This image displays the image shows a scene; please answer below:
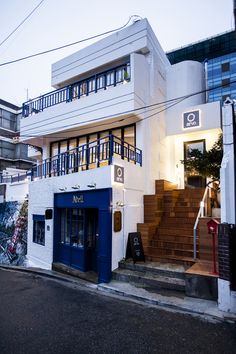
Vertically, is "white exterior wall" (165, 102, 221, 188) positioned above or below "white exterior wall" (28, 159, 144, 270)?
above

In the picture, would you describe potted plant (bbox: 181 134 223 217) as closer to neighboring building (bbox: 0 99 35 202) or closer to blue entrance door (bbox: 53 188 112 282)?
blue entrance door (bbox: 53 188 112 282)

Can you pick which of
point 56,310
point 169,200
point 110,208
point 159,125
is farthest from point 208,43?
point 56,310

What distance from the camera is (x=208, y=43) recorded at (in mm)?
44281

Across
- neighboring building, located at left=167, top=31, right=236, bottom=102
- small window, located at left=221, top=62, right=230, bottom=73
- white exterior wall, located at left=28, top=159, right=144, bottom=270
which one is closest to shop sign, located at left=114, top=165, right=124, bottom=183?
white exterior wall, located at left=28, top=159, right=144, bottom=270

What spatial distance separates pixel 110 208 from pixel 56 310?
10.7 ft

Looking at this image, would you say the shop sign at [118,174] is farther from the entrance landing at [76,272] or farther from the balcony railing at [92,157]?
the entrance landing at [76,272]

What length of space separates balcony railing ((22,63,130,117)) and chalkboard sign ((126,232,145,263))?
6.65 m

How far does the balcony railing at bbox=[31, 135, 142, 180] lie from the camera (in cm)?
934

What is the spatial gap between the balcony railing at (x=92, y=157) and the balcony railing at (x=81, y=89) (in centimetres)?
264

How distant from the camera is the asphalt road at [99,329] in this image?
14.9 feet

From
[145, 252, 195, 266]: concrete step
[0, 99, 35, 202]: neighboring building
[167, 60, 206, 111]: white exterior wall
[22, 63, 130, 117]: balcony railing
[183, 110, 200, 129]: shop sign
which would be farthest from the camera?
[0, 99, 35, 202]: neighboring building

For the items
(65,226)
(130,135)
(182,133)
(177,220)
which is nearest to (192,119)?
(182,133)

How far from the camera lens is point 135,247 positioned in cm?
880

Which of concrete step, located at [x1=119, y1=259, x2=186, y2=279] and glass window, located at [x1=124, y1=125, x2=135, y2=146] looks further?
glass window, located at [x1=124, y1=125, x2=135, y2=146]
